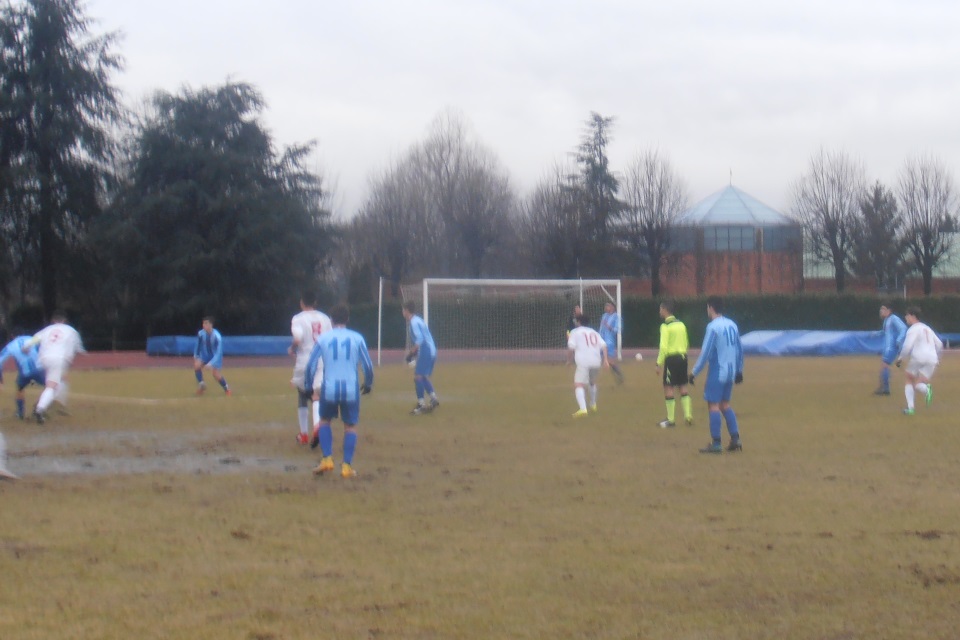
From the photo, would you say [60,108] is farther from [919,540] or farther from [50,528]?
[919,540]

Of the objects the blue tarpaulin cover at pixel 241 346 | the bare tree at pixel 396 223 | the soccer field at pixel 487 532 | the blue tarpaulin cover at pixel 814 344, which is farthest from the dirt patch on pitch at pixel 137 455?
the bare tree at pixel 396 223

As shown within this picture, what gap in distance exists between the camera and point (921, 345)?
16578mm

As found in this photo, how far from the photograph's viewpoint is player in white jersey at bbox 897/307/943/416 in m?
16.6

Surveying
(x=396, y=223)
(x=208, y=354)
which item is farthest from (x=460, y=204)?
(x=208, y=354)

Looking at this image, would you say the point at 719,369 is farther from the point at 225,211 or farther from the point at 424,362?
the point at 225,211

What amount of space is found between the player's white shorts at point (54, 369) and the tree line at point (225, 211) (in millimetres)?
33431

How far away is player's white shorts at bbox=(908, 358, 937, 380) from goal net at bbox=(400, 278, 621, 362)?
2243 centimetres

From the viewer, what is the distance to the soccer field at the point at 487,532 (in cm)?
558

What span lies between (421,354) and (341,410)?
692cm

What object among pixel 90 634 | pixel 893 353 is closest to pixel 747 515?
pixel 90 634

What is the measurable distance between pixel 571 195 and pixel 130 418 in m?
42.4

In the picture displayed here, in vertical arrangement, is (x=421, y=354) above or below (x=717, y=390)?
above

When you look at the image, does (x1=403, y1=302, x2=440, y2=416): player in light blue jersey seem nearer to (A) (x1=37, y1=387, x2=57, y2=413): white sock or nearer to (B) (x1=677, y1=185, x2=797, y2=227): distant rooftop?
(A) (x1=37, y1=387, x2=57, y2=413): white sock

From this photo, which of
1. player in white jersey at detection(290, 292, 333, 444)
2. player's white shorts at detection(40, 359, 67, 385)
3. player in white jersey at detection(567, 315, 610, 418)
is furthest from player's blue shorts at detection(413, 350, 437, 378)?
player's white shorts at detection(40, 359, 67, 385)
